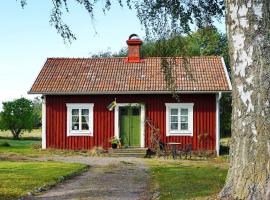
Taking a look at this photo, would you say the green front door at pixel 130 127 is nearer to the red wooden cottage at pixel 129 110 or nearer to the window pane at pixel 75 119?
the red wooden cottage at pixel 129 110

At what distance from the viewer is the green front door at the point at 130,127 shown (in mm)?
27406

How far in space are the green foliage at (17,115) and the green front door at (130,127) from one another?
15.7 meters

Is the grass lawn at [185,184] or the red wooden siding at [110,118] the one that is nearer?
the grass lawn at [185,184]

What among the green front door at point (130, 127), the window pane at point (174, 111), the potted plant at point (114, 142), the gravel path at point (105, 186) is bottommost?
the gravel path at point (105, 186)

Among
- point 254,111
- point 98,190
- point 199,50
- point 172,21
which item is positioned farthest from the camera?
point 199,50

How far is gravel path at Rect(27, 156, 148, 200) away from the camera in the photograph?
11.0 m

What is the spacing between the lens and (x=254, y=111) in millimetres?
7836

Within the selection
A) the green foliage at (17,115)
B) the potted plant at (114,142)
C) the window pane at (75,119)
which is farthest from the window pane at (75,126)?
the green foliage at (17,115)

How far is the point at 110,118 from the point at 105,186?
14.5 metres

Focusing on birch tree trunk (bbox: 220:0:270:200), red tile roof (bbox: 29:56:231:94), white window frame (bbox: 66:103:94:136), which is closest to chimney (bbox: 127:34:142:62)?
red tile roof (bbox: 29:56:231:94)

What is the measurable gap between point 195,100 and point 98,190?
51.6 feet

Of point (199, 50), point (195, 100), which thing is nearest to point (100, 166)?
point (195, 100)

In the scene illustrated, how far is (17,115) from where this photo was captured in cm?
4134

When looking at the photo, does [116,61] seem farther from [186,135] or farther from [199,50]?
[199,50]
